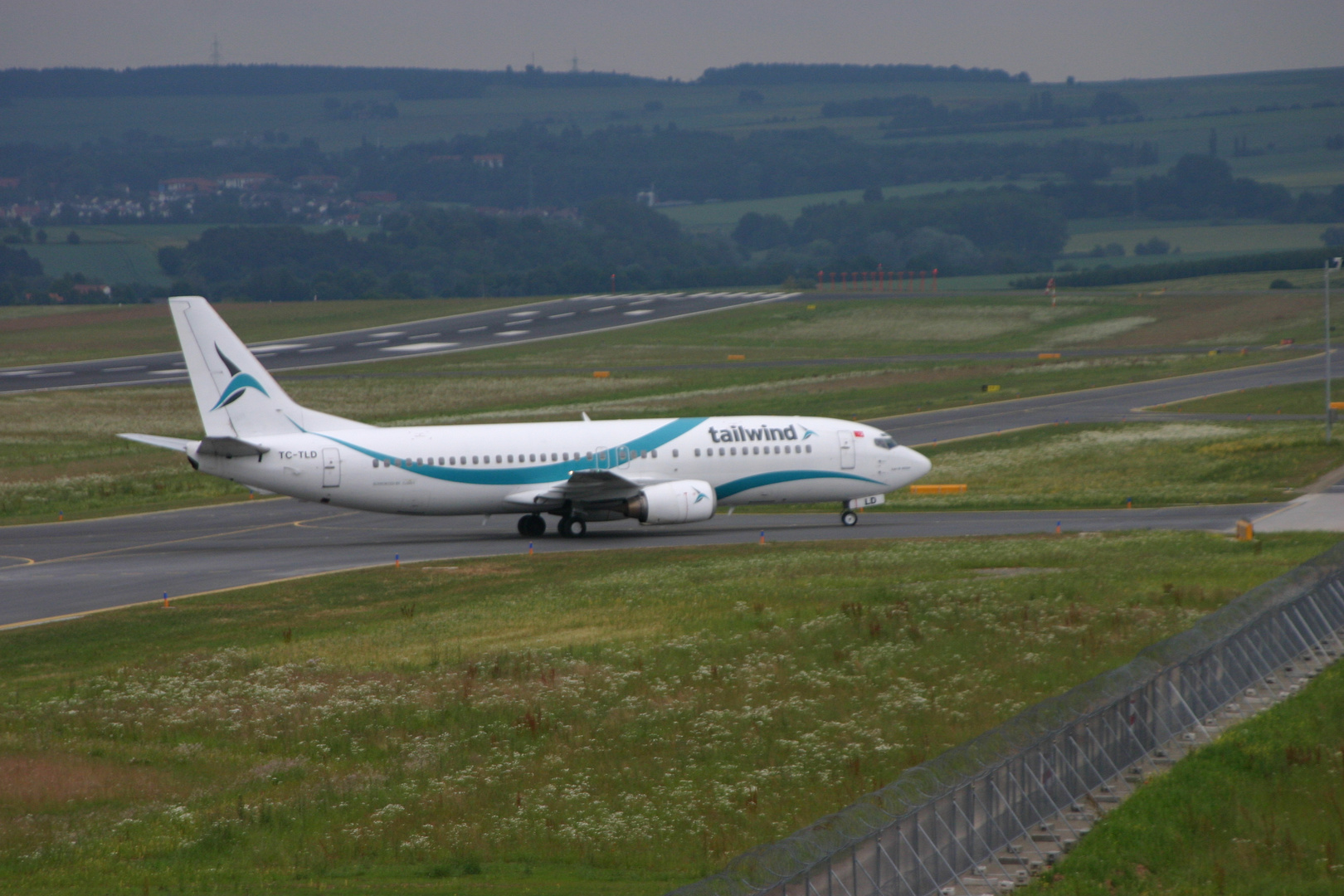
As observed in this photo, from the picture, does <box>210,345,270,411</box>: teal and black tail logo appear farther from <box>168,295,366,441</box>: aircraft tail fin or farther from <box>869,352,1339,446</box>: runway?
<box>869,352,1339,446</box>: runway

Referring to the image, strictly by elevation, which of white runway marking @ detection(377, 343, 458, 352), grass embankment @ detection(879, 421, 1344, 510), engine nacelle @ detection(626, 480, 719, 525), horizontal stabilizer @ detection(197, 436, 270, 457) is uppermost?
white runway marking @ detection(377, 343, 458, 352)

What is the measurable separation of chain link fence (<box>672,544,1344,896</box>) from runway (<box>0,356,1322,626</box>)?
870 inches

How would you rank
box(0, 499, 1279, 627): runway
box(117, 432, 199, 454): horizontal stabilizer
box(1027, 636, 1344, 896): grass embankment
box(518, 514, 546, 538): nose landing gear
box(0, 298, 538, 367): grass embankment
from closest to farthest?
box(1027, 636, 1344, 896): grass embankment
box(0, 499, 1279, 627): runway
box(117, 432, 199, 454): horizontal stabilizer
box(518, 514, 546, 538): nose landing gear
box(0, 298, 538, 367): grass embankment

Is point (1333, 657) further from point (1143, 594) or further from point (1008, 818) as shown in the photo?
point (1008, 818)

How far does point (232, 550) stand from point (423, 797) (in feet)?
99.6

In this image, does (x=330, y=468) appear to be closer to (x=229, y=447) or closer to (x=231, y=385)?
(x=229, y=447)

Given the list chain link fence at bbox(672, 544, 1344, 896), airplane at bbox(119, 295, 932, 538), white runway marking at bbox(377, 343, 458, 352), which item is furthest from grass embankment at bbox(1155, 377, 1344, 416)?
white runway marking at bbox(377, 343, 458, 352)

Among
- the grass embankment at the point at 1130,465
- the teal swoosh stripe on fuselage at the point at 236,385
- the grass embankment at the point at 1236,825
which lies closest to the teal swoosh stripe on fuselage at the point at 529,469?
the teal swoosh stripe on fuselage at the point at 236,385

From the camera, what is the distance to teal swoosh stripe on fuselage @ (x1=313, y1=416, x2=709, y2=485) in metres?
50.6

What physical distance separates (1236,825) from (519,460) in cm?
3539

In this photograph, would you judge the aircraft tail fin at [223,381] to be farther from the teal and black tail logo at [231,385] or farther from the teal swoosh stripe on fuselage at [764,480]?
the teal swoosh stripe on fuselage at [764,480]

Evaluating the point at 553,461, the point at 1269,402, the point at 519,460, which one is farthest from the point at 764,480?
the point at 1269,402

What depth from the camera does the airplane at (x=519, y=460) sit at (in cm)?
5009

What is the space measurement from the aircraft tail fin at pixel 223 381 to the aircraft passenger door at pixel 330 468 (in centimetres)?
159
